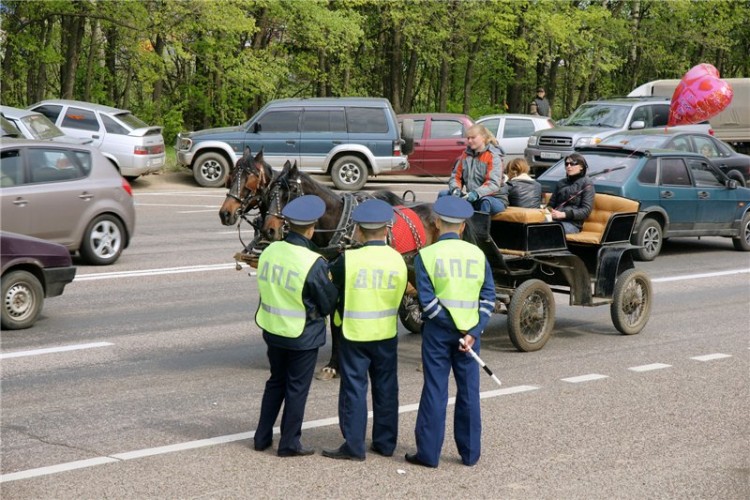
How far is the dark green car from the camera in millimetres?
18156

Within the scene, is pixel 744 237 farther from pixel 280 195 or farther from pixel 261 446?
pixel 261 446

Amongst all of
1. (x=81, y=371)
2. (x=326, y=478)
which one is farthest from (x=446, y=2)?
(x=326, y=478)

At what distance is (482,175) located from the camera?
37.6 feet

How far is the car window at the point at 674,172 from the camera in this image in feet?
61.5

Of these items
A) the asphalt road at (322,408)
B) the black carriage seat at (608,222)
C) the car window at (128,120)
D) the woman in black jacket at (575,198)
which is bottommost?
the asphalt road at (322,408)

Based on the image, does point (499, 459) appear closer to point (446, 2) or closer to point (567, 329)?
point (567, 329)

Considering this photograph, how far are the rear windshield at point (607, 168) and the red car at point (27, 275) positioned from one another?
28.3 ft

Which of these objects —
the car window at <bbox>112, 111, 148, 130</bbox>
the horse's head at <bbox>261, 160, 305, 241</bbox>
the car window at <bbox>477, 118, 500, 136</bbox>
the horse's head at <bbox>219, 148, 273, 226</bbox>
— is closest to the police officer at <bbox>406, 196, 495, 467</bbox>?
the horse's head at <bbox>261, 160, 305, 241</bbox>

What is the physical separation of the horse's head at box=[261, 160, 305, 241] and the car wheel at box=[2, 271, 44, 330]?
327 cm

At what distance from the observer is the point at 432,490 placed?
7.00 metres

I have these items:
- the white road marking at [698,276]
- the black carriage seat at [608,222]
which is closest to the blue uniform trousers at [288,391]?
the black carriage seat at [608,222]

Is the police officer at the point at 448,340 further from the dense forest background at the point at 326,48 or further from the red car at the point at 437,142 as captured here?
the dense forest background at the point at 326,48

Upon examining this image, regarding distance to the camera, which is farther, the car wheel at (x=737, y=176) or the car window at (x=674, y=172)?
the car wheel at (x=737, y=176)

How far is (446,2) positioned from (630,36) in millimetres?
11028
